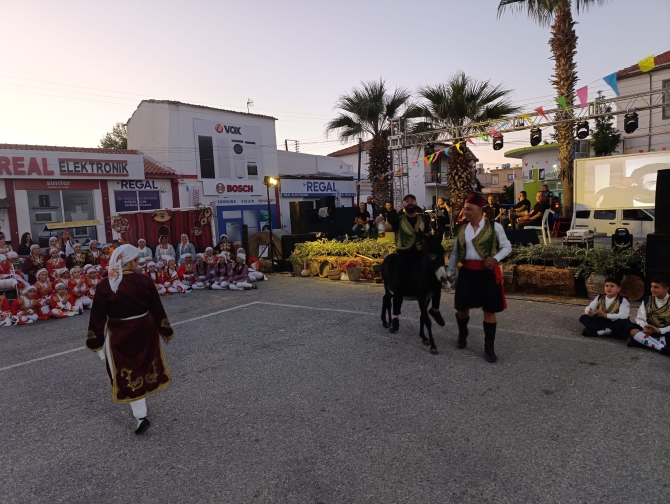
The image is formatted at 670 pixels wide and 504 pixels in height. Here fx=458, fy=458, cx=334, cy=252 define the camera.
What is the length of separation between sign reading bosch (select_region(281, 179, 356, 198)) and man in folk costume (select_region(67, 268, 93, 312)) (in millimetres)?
18725

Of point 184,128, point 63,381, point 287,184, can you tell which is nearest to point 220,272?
point 63,381

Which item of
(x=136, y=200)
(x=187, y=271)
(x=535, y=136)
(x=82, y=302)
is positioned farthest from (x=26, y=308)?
(x=535, y=136)

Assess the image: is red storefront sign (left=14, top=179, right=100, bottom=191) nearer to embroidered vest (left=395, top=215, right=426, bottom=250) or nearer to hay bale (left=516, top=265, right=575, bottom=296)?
embroidered vest (left=395, top=215, right=426, bottom=250)

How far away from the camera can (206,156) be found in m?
24.0

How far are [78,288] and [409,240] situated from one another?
7.18 m

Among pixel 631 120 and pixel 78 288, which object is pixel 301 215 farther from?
pixel 631 120

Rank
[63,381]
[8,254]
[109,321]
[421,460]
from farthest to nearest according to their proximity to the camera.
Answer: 1. [8,254]
2. [63,381]
3. [109,321]
4. [421,460]

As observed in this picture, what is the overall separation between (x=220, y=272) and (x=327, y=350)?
640 cm

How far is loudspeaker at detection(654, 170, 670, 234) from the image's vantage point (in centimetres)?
598

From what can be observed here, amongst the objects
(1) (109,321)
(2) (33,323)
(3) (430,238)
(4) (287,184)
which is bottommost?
(2) (33,323)

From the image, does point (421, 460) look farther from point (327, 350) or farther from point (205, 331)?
point (205, 331)

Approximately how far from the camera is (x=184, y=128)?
2314 cm

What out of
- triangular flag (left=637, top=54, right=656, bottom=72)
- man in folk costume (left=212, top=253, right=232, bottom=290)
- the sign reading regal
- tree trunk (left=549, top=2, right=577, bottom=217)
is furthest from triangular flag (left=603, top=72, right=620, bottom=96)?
the sign reading regal

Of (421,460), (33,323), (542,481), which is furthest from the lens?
(33,323)
